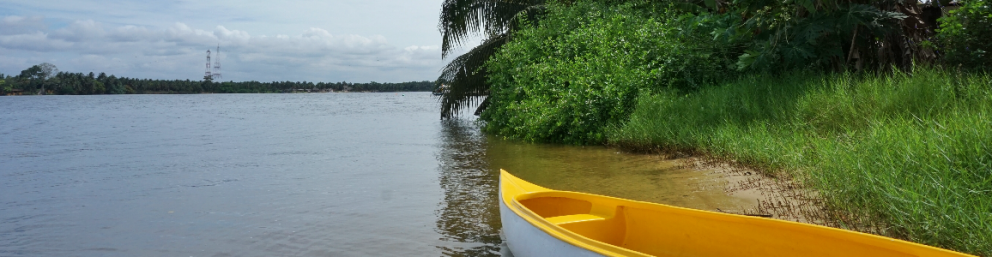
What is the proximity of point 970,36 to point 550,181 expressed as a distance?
590 cm

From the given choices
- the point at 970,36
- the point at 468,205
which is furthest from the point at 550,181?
the point at 970,36

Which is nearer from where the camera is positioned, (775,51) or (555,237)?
(555,237)

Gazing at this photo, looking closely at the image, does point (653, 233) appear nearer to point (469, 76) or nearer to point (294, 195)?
point (294, 195)

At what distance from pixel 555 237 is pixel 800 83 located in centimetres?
807

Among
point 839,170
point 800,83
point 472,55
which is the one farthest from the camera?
point 472,55

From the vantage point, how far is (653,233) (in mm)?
5434

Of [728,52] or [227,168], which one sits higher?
[728,52]

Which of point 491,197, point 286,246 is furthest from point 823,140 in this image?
point 286,246

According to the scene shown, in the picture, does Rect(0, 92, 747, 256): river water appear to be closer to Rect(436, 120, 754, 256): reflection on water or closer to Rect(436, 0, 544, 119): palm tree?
Rect(436, 120, 754, 256): reflection on water

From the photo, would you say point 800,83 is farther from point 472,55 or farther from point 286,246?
point 472,55

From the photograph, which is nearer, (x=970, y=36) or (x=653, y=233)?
(x=653, y=233)

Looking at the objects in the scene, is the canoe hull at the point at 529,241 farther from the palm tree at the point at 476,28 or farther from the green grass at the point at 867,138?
the palm tree at the point at 476,28

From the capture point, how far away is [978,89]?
7922 millimetres

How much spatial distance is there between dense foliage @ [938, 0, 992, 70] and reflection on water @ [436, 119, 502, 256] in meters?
6.51
